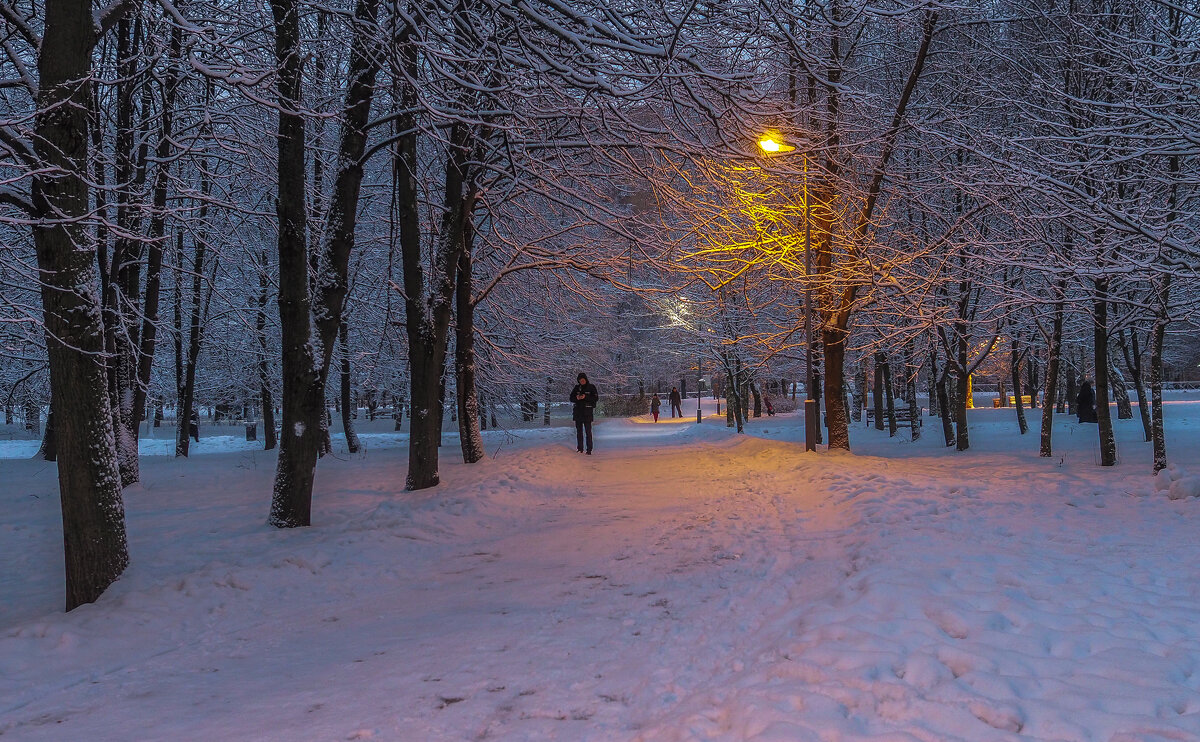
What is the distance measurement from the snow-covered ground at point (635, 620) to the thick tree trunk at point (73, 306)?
0.57 meters

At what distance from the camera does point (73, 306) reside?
565 cm

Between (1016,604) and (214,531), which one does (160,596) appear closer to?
(214,531)

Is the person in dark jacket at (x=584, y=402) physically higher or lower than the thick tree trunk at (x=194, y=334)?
lower

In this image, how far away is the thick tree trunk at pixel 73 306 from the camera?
5605 millimetres

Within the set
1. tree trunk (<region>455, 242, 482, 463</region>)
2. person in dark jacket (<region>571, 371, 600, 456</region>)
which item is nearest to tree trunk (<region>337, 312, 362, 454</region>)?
person in dark jacket (<region>571, 371, 600, 456</region>)

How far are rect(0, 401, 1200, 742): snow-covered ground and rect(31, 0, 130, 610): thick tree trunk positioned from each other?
1.87 feet

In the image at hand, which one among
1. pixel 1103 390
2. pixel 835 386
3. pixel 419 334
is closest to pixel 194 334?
pixel 419 334

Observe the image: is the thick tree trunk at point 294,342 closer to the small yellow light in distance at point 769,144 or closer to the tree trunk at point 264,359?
the small yellow light in distance at point 769,144

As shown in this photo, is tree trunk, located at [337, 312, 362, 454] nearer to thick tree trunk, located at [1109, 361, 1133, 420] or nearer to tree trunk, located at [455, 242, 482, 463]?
tree trunk, located at [455, 242, 482, 463]

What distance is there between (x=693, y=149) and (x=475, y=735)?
612 cm

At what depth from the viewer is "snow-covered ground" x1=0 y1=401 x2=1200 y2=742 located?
11.4 ft

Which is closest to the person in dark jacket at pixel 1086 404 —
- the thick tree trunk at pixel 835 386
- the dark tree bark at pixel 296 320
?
the thick tree trunk at pixel 835 386

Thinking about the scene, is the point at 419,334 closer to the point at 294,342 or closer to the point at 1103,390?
the point at 294,342

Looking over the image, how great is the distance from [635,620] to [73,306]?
513 centimetres
